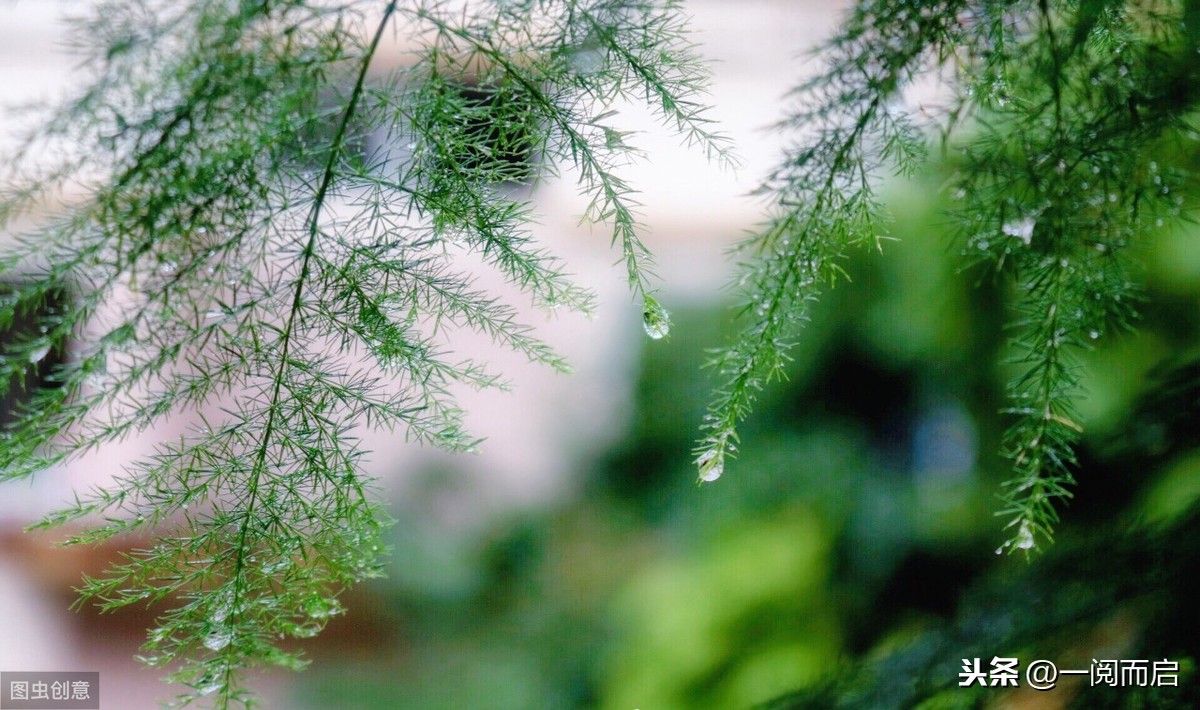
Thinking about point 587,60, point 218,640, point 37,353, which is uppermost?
point 587,60

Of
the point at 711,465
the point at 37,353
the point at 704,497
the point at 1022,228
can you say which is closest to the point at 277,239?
the point at 37,353

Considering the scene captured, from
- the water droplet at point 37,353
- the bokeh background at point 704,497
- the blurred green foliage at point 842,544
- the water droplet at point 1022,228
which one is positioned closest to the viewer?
the water droplet at point 37,353

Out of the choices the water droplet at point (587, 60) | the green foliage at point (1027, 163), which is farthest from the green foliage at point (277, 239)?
the green foliage at point (1027, 163)

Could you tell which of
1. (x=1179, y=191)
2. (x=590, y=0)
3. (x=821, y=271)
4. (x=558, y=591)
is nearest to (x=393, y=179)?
(x=590, y=0)

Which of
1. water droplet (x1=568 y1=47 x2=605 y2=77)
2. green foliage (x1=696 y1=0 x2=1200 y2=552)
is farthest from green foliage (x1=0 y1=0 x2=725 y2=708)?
green foliage (x1=696 y1=0 x2=1200 y2=552)

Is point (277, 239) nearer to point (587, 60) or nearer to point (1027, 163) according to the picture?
point (587, 60)

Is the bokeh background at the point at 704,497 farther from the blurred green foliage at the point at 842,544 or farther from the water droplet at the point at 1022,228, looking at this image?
the water droplet at the point at 1022,228

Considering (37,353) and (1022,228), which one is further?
(1022,228)

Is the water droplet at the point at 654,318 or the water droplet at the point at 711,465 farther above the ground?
the water droplet at the point at 654,318
